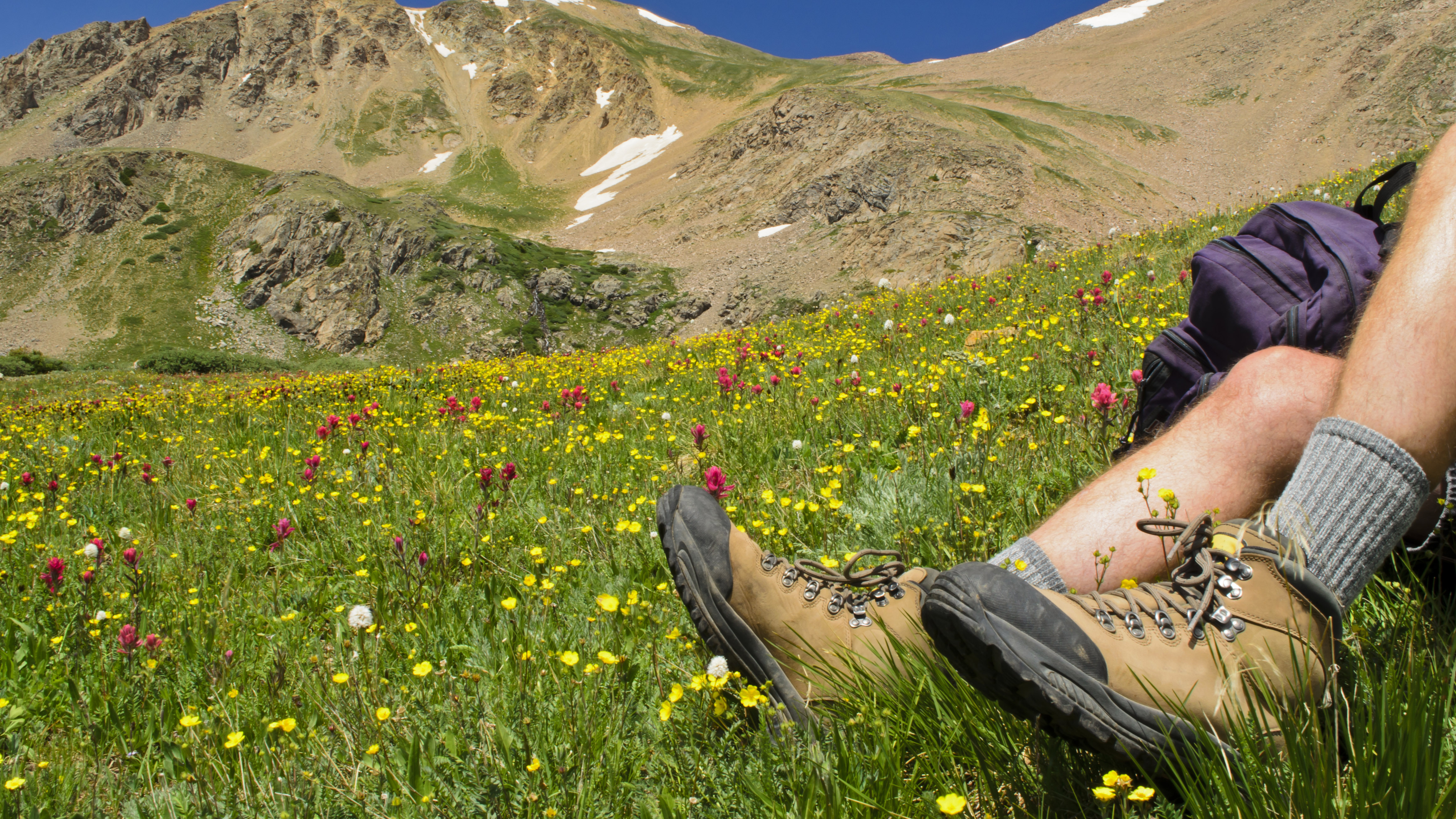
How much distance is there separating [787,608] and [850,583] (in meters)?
0.20

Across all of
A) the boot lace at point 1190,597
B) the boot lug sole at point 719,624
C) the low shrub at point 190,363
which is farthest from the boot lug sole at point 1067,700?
the low shrub at point 190,363

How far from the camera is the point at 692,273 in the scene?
156ft

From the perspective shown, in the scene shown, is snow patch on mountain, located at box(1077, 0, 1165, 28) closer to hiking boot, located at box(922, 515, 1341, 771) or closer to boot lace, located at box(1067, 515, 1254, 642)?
boot lace, located at box(1067, 515, 1254, 642)

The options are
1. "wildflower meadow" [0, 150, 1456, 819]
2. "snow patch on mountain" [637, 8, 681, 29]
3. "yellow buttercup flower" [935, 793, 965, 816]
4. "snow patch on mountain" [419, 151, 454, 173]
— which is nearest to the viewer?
"yellow buttercup flower" [935, 793, 965, 816]

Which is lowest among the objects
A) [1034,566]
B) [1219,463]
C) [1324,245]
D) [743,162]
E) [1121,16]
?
[1034,566]

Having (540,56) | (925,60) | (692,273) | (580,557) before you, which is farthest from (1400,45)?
(540,56)

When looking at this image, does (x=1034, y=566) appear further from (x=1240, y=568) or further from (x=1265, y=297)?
(x=1265, y=297)

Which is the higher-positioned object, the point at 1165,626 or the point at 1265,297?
the point at 1265,297

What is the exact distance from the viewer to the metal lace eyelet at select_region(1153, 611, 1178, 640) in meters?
1.61

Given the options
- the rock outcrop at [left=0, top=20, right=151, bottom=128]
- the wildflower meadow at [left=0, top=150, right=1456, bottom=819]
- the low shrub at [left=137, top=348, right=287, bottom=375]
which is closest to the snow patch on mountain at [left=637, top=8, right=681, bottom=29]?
the rock outcrop at [left=0, top=20, right=151, bottom=128]

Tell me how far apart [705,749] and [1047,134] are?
165 feet

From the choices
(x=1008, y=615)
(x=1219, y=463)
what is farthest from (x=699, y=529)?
(x=1219, y=463)

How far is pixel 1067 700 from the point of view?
1.42 meters

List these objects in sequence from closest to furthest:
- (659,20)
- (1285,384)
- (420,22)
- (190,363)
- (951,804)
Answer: (951,804), (1285,384), (190,363), (420,22), (659,20)
